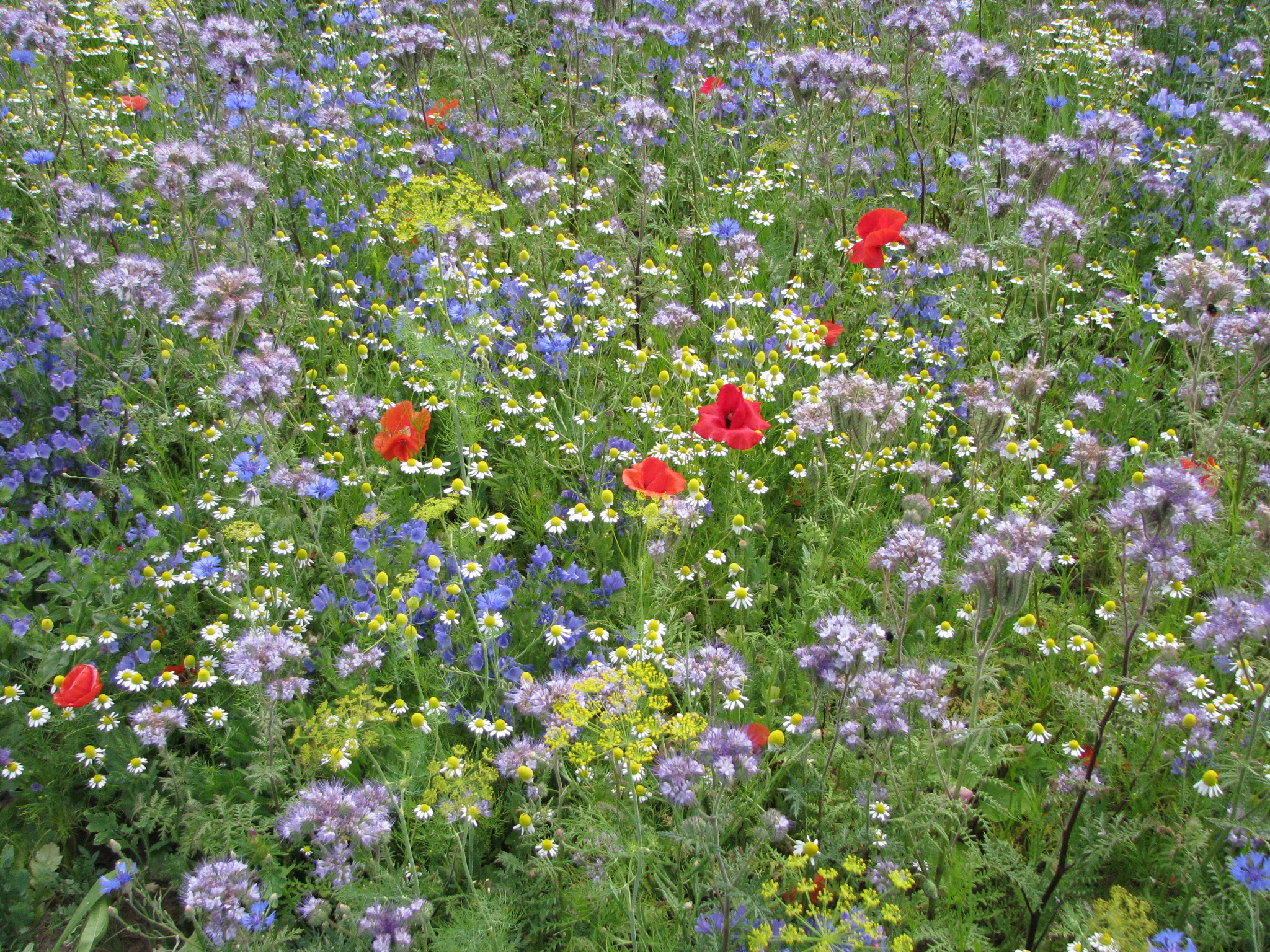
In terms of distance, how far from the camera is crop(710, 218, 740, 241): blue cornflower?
4.48 metres

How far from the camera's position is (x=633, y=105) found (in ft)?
15.4

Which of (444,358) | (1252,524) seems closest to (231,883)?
(444,358)

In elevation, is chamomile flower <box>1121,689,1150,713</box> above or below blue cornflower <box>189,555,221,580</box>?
below

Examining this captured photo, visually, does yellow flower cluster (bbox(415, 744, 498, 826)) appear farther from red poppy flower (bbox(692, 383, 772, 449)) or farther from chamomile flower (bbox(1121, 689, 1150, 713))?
chamomile flower (bbox(1121, 689, 1150, 713))

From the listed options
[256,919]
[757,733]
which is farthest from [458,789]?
[757,733]

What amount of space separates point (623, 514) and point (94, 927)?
2.29 m

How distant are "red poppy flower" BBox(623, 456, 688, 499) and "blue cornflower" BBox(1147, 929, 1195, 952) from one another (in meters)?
1.88

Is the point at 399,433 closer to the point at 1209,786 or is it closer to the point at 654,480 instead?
the point at 654,480

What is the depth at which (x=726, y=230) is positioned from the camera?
451 centimetres

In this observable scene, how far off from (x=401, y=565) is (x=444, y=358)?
99 cm

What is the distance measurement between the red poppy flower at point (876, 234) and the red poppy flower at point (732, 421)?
1394 mm

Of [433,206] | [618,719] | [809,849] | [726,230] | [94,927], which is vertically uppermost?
[433,206]

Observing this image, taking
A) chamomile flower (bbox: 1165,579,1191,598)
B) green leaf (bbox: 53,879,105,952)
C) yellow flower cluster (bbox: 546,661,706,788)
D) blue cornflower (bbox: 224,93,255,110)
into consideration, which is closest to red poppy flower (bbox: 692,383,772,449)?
yellow flower cluster (bbox: 546,661,706,788)

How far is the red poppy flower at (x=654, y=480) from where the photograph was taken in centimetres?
317
